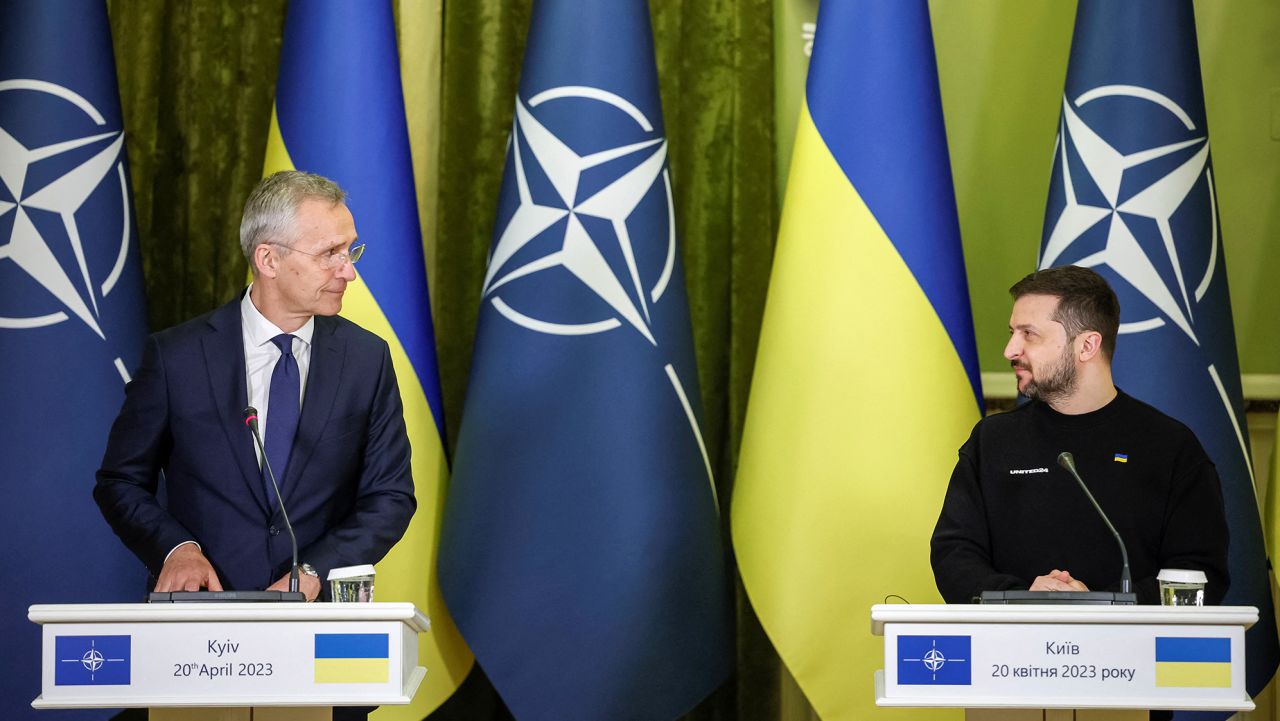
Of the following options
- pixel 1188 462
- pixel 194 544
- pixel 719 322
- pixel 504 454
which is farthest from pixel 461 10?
pixel 1188 462

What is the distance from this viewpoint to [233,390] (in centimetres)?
282

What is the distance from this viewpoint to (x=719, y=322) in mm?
4383

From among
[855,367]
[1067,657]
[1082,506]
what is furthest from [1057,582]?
[855,367]

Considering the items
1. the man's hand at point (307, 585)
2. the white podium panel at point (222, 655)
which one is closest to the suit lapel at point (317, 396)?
the man's hand at point (307, 585)

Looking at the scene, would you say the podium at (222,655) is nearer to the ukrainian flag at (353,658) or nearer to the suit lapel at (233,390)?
the ukrainian flag at (353,658)

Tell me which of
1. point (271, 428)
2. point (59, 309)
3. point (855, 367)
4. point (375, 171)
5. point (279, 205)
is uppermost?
point (375, 171)

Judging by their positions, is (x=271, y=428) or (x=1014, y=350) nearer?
(x=271, y=428)

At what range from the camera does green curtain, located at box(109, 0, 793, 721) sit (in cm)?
436

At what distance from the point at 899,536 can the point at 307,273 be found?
1572 millimetres

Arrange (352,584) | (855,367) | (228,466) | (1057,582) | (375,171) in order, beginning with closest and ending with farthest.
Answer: (352,584)
(1057,582)
(228,466)
(855,367)
(375,171)

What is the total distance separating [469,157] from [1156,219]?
200 cm

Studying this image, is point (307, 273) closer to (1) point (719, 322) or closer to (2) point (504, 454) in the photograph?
(2) point (504, 454)

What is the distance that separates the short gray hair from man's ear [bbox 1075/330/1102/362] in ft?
5.11

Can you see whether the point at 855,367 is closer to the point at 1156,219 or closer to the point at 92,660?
the point at 1156,219
